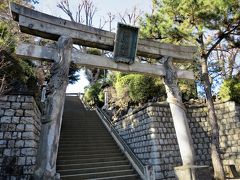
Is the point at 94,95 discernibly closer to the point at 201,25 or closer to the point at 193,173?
the point at 201,25

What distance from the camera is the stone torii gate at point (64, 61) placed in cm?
538

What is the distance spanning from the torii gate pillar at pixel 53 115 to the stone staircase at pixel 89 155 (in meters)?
3.29

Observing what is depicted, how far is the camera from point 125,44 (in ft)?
24.2

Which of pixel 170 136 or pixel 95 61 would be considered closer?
pixel 95 61

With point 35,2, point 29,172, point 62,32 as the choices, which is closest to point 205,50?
point 62,32

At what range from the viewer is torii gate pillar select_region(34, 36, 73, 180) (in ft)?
17.0

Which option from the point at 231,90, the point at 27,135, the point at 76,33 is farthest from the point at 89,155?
the point at 231,90

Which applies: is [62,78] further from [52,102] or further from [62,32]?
[62,32]

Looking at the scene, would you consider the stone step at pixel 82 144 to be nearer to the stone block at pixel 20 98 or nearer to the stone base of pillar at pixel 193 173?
the stone block at pixel 20 98

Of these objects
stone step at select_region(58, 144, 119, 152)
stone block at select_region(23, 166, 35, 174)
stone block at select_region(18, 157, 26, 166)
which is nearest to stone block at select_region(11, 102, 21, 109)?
stone block at select_region(18, 157, 26, 166)

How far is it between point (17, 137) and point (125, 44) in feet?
14.6

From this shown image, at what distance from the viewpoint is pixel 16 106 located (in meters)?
7.93

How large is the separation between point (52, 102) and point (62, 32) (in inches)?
79.0

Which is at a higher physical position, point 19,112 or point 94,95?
point 94,95
